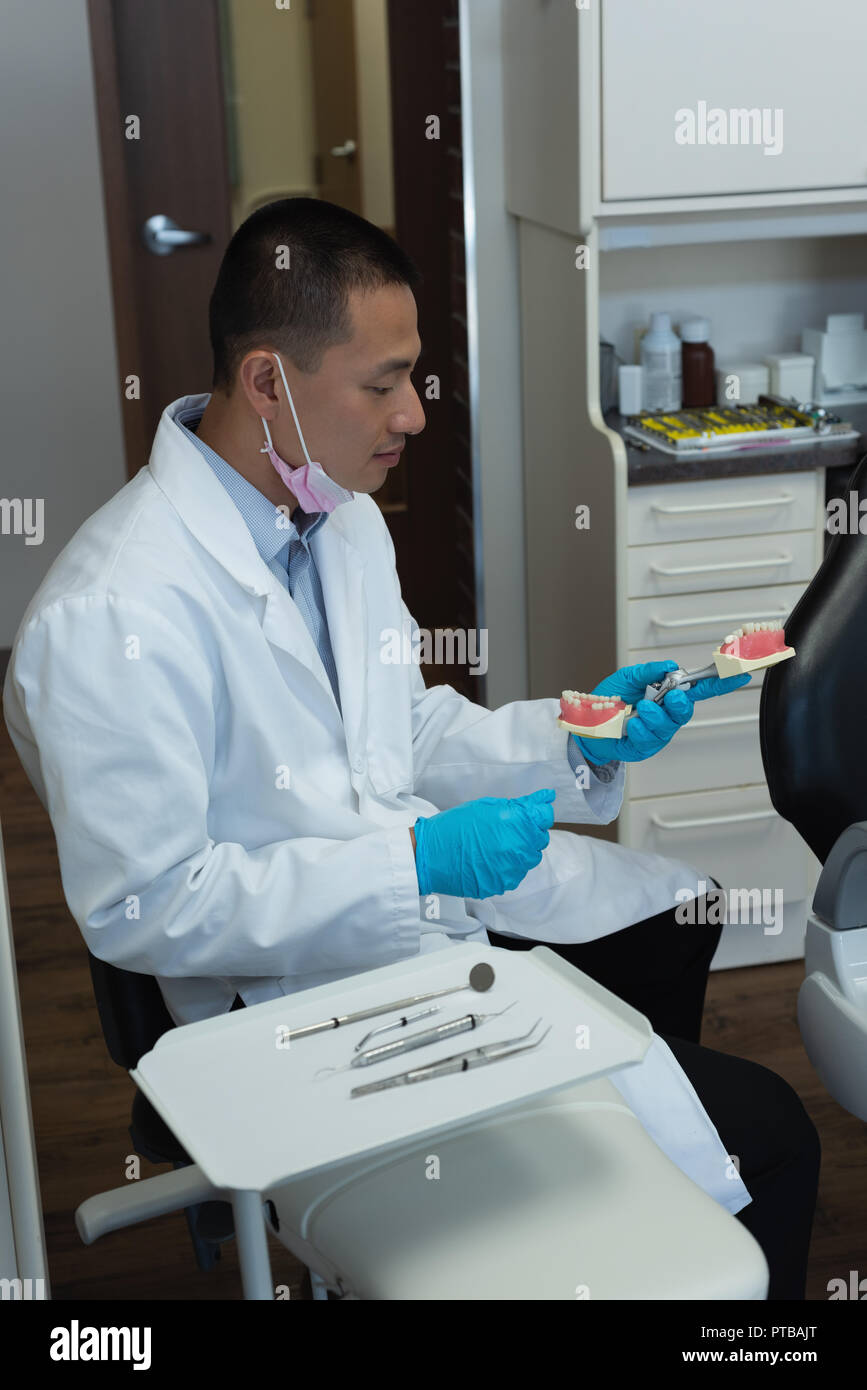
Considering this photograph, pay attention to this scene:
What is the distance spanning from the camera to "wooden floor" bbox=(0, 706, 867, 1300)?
1.95 metres

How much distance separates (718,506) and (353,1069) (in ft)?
4.99

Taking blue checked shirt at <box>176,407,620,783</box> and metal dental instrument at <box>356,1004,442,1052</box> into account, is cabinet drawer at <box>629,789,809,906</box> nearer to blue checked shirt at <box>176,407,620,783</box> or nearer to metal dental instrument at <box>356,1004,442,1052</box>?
blue checked shirt at <box>176,407,620,783</box>

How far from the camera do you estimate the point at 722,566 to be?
241 cm

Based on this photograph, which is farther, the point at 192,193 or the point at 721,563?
the point at 192,193

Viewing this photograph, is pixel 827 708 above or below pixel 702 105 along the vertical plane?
below

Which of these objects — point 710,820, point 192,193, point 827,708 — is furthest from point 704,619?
point 192,193

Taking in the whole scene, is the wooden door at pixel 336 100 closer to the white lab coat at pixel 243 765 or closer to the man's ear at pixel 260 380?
the white lab coat at pixel 243 765

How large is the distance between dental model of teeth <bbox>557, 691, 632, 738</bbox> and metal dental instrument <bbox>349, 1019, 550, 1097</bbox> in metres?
0.55

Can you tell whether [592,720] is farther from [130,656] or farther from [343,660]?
[130,656]

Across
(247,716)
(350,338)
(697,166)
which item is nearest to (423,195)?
(697,166)

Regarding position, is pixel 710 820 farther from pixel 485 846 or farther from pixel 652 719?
pixel 485 846

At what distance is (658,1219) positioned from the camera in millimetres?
1038

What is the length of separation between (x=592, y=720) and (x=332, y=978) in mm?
401

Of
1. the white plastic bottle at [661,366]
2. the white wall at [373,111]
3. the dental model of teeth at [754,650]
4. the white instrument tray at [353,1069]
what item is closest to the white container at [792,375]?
the white plastic bottle at [661,366]
